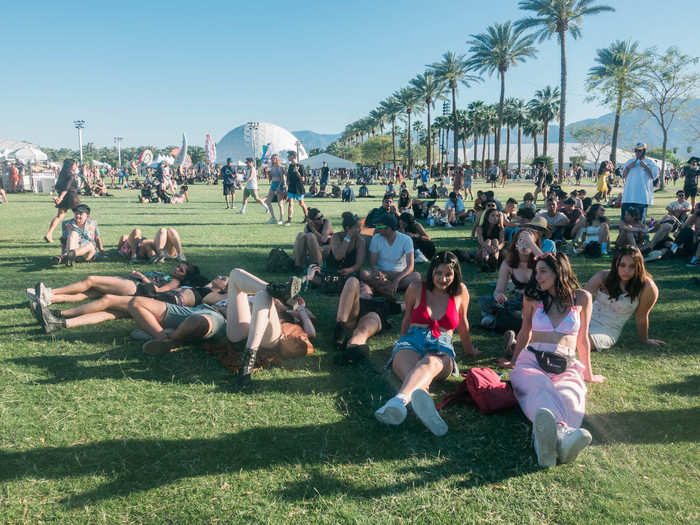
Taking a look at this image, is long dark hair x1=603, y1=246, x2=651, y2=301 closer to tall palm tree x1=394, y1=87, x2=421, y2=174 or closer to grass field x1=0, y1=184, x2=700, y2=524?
grass field x1=0, y1=184, x2=700, y2=524

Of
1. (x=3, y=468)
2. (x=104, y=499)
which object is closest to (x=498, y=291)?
(x=104, y=499)

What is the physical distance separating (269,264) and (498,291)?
13.3 ft

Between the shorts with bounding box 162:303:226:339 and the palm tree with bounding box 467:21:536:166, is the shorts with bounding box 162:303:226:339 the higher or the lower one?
the lower one

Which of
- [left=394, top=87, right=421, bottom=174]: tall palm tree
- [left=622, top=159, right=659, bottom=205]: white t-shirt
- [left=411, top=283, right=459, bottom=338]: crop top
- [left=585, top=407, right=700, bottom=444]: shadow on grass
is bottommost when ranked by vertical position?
[left=585, top=407, right=700, bottom=444]: shadow on grass

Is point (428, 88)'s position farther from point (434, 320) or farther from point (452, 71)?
point (434, 320)

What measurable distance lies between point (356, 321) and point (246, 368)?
5.20ft

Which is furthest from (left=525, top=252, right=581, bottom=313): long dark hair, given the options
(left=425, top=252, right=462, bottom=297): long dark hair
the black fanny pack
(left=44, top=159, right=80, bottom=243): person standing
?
(left=44, top=159, right=80, bottom=243): person standing

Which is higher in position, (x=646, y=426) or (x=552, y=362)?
(x=552, y=362)

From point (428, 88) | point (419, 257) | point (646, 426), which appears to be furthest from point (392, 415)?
point (428, 88)

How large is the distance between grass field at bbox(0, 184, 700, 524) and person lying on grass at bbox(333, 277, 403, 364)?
18cm

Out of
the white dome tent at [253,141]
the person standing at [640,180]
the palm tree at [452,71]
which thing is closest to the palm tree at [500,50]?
the palm tree at [452,71]

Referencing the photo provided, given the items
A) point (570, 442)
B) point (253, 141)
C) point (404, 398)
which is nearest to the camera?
point (570, 442)

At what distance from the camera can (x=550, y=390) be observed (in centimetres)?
336

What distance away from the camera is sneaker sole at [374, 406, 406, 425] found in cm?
331
